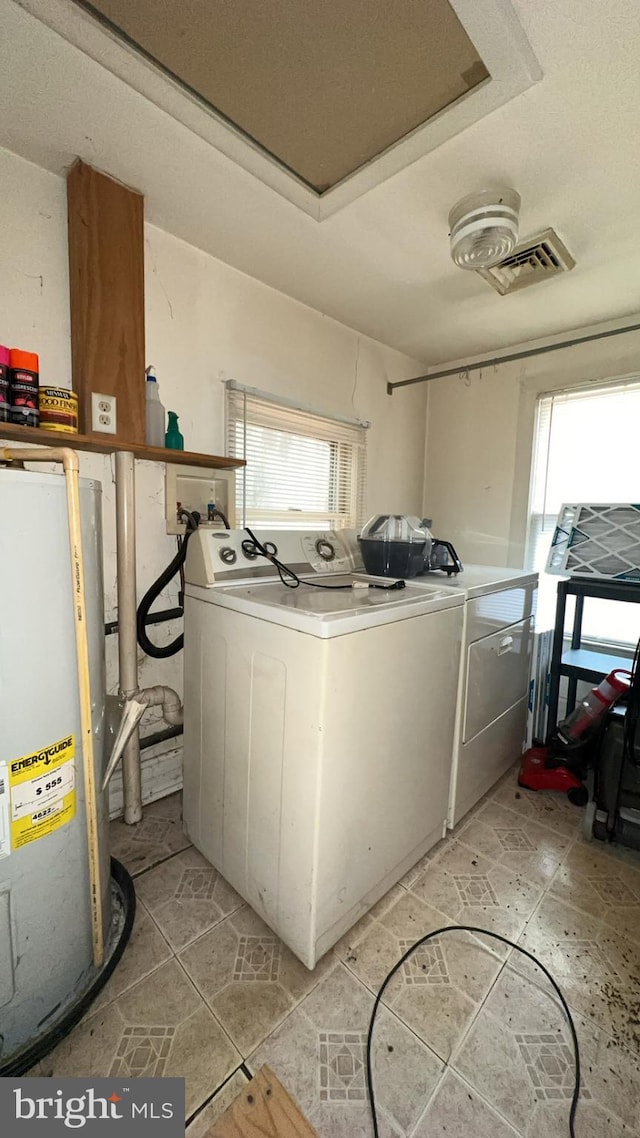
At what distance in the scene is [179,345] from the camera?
71.0 inches

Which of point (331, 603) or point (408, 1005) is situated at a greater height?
point (331, 603)

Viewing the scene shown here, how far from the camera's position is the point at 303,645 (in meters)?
1.05

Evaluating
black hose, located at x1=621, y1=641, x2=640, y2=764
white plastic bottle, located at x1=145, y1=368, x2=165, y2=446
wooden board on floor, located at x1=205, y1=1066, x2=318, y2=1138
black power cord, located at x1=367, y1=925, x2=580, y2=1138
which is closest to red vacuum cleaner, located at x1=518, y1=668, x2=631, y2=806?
black hose, located at x1=621, y1=641, x2=640, y2=764

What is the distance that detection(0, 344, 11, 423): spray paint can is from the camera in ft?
4.00

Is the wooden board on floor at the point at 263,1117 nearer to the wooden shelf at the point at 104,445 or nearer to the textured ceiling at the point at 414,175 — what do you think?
the wooden shelf at the point at 104,445

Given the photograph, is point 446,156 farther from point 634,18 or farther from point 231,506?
point 231,506

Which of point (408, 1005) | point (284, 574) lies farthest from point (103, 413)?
point (408, 1005)

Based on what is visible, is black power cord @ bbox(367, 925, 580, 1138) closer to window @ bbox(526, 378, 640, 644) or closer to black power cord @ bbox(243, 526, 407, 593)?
black power cord @ bbox(243, 526, 407, 593)

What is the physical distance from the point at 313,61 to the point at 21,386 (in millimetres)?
1170

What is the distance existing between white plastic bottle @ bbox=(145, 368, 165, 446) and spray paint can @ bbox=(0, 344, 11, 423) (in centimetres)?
46

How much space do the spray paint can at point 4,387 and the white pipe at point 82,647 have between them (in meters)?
0.37

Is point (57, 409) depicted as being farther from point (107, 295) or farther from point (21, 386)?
point (107, 295)

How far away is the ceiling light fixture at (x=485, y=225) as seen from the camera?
1.40 metres

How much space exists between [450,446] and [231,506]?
187 cm
